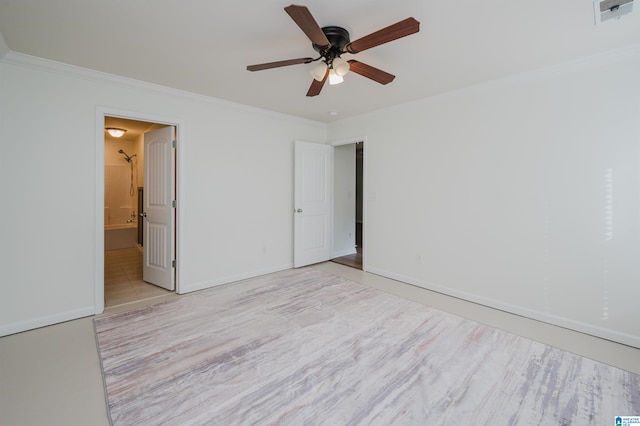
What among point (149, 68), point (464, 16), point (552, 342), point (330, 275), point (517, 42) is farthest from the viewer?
point (330, 275)

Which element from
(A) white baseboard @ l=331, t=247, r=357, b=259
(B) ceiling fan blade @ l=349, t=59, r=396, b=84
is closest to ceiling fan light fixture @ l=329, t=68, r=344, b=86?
(B) ceiling fan blade @ l=349, t=59, r=396, b=84

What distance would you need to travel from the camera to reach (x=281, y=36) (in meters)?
2.29

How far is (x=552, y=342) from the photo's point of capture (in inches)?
98.9

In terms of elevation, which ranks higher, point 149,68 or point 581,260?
point 149,68

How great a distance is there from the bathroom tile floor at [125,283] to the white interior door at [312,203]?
212cm

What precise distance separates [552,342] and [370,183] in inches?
113

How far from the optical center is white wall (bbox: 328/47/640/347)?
98.9 inches

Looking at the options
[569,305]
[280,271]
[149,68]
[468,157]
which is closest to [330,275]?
[280,271]

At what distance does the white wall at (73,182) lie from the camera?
104 inches

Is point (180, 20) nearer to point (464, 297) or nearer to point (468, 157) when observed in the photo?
point (468, 157)

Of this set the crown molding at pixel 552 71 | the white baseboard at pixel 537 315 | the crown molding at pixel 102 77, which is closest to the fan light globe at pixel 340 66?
the crown molding at pixel 552 71

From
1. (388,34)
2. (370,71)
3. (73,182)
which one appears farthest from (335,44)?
(73,182)

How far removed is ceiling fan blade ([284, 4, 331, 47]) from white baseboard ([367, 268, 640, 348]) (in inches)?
125

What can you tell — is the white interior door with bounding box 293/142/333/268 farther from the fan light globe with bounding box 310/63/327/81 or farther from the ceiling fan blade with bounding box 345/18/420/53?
the ceiling fan blade with bounding box 345/18/420/53
